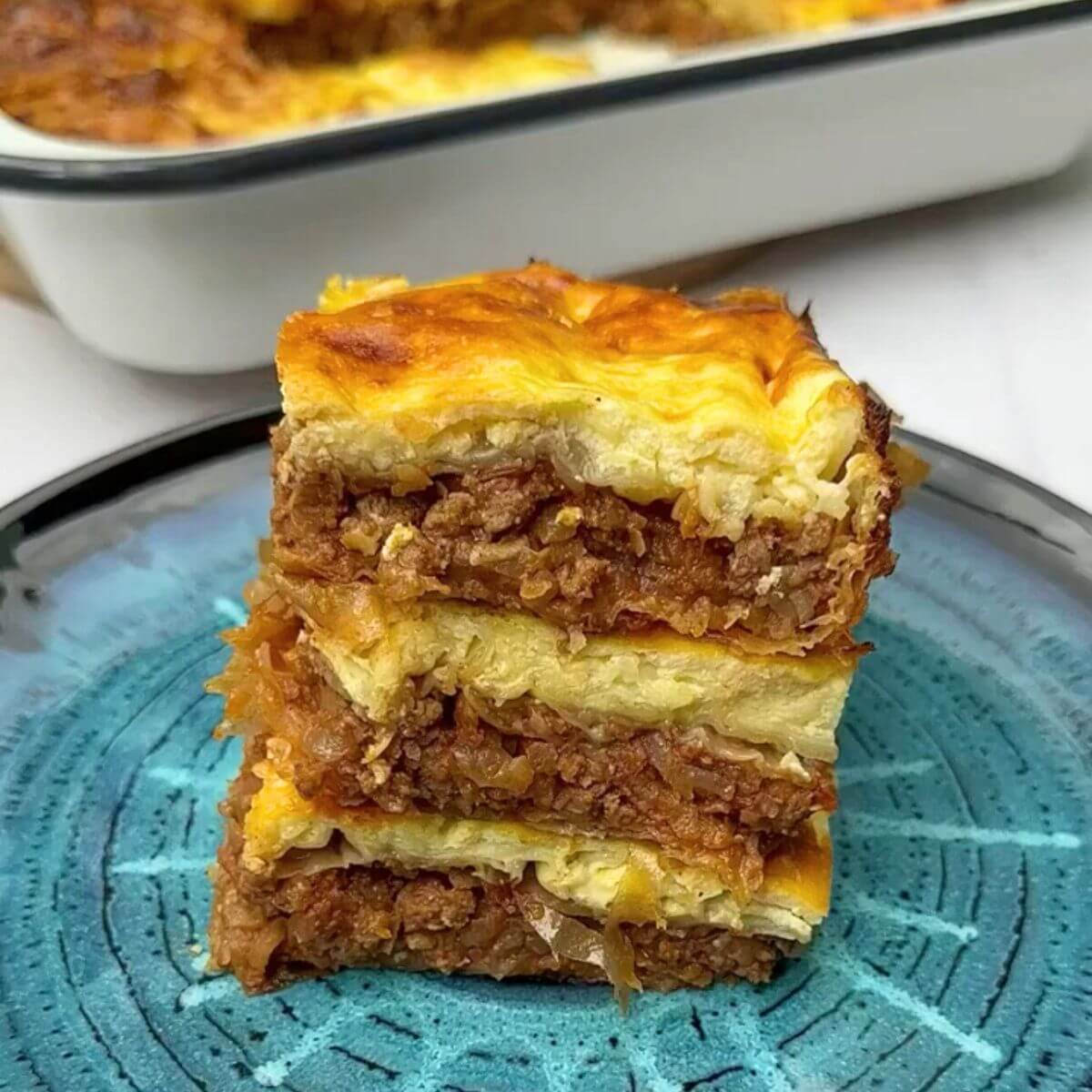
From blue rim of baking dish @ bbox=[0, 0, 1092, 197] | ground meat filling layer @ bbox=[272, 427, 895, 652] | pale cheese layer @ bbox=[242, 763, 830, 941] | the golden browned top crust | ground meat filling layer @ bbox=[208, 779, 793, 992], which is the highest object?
blue rim of baking dish @ bbox=[0, 0, 1092, 197]

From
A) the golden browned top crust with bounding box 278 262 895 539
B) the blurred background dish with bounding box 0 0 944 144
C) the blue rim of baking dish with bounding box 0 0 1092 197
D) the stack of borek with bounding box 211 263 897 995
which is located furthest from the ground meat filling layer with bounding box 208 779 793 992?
the blurred background dish with bounding box 0 0 944 144

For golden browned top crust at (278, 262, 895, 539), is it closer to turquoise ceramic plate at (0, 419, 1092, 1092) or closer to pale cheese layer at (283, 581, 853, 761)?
pale cheese layer at (283, 581, 853, 761)

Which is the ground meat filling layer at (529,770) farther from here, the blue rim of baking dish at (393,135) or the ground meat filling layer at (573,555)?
the blue rim of baking dish at (393,135)

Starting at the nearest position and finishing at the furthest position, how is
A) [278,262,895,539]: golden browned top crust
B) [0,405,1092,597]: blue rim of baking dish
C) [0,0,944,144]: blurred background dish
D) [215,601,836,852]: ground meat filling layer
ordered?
[278,262,895,539]: golden browned top crust → [215,601,836,852]: ground meat filling layer → [0,405,1092,597]: blue rim of baking dish → [0,0,944,144]: blurred background dish

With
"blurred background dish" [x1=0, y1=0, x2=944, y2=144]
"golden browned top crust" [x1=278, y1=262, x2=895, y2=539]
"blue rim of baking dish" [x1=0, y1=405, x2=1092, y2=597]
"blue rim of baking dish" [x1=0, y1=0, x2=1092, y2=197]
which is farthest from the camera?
"blurred background dish" [x1=0, y1=0, x2=944, y2=144]

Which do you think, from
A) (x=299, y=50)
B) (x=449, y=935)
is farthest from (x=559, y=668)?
(x=299, y=50)

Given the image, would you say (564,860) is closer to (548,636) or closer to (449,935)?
(449,935)

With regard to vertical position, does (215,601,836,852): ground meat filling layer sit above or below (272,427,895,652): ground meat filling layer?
below

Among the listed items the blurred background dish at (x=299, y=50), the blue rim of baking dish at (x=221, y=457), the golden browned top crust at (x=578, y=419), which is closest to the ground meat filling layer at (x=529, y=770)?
the golden browned top crust at (x=578, y=419)
